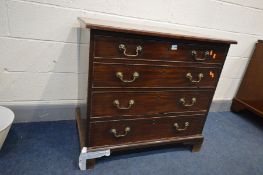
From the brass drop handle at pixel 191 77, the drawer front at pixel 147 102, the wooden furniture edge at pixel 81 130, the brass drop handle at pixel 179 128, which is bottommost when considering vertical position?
the wooden furniture edge at pixel 81 130

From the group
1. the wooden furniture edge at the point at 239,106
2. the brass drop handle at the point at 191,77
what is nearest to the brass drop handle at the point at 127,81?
the brass drop handle at the point at 191,77

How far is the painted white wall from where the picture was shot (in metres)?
1.32

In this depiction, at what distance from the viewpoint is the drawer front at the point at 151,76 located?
1.05m

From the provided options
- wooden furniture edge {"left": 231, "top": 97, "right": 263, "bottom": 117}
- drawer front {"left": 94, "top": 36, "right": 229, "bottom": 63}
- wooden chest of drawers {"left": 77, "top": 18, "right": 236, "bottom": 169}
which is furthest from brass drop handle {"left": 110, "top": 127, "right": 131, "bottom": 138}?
wooden furniture edge {"left": 231, "top": 97, "right": 263, "bottom": 117}

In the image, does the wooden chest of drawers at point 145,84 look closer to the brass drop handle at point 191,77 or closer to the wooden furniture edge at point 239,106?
the brass drop handle at point 191,77

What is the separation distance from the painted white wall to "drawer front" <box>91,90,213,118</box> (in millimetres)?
197

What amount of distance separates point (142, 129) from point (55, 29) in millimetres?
857

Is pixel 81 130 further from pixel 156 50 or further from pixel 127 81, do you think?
pixel 156 50

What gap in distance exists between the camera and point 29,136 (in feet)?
4.65

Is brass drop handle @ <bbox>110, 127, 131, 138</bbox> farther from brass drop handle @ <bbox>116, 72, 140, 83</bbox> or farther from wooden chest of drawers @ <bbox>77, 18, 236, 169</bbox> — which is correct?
brass drop handle @ <bbox>116, 72, 140, 83</bbox>

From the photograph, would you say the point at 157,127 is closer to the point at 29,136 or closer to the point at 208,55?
the point at 208,55

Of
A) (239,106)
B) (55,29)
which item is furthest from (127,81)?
(239,106)

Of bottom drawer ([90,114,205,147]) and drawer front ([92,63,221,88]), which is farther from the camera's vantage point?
bottom drawer ([90,114,205,147])

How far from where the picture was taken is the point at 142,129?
50.5 inches
